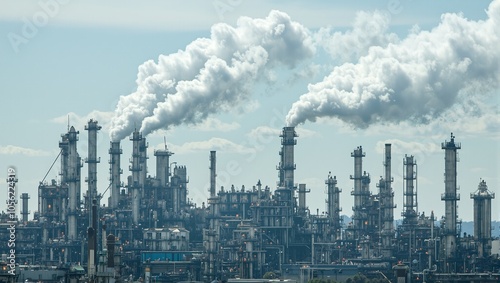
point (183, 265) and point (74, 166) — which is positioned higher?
point (74, 166)

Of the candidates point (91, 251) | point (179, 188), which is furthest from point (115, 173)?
point (91, 251)

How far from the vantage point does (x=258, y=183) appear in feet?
480

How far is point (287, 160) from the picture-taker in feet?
461

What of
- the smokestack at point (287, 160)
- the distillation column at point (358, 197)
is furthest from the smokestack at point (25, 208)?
the distillation column at point (358, 197)

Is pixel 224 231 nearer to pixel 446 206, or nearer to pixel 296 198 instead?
pixel 296 198

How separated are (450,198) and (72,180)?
112ft

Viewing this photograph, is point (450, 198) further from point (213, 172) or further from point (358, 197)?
point (213, 172)

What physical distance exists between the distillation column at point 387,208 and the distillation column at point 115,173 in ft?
80.8

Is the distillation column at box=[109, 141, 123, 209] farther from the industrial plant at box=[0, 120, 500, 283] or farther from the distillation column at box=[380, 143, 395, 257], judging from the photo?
the distillation column at box=[380, 143, 395, 257]

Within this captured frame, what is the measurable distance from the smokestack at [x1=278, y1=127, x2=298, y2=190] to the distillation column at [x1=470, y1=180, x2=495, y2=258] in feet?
57.1

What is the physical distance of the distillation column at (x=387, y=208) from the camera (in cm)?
13762

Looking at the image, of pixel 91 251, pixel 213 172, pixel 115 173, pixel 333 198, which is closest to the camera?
pixel 91 251

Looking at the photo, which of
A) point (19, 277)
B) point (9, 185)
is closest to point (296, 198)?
point (19, 277)

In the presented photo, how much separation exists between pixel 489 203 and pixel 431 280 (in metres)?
16.1
